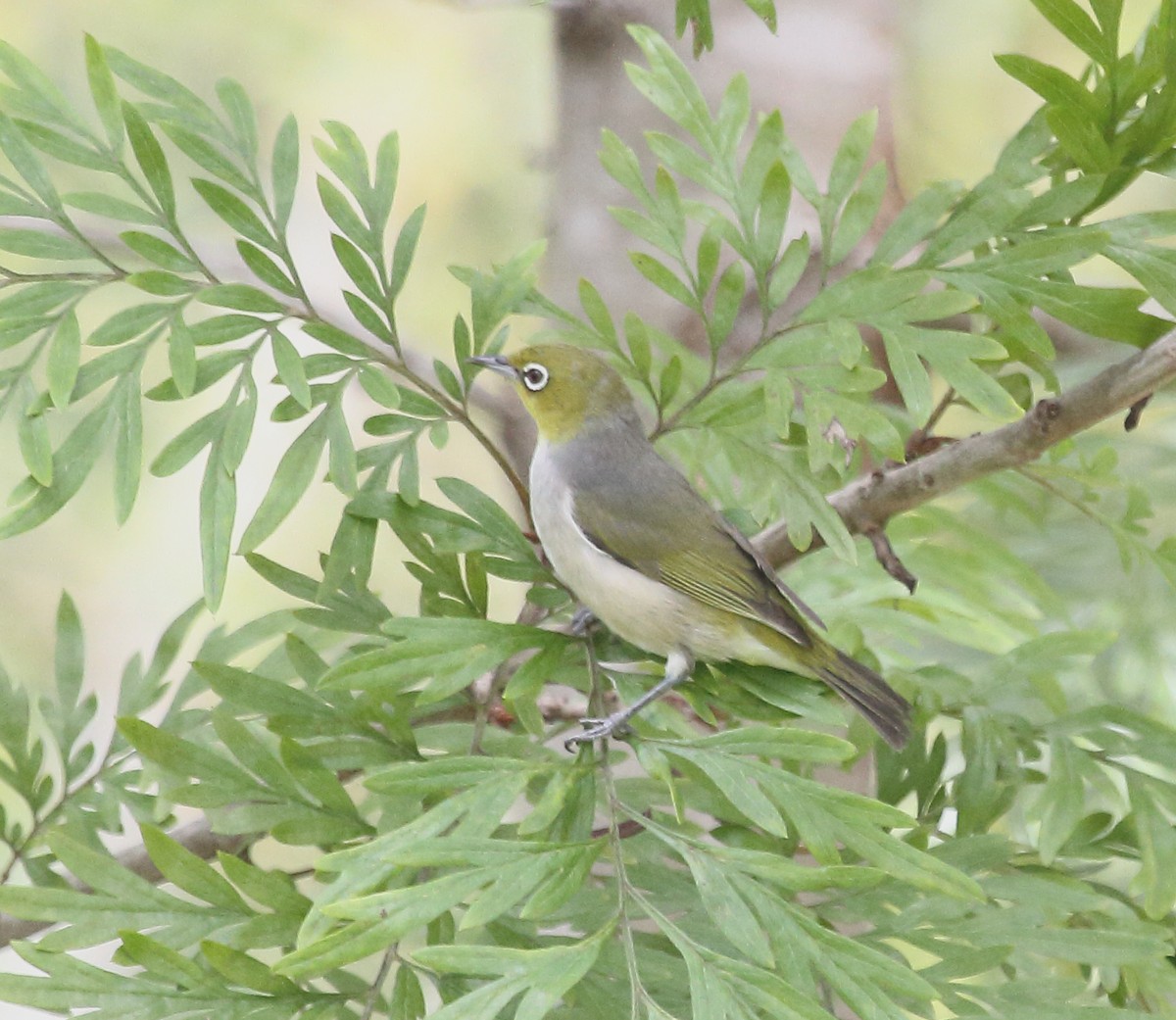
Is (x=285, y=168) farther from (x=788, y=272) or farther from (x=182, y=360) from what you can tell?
(x=788, y=272)

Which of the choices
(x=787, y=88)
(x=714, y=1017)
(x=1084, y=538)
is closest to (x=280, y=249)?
(x=714, y=1017)

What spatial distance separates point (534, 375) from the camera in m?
0.87

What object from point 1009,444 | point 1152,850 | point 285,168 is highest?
point 285,168

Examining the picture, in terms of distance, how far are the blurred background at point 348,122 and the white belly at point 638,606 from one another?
4.04ft

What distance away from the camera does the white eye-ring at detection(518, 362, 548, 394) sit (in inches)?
34.3

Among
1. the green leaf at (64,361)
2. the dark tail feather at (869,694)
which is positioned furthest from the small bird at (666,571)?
the green leaf at (64,361)

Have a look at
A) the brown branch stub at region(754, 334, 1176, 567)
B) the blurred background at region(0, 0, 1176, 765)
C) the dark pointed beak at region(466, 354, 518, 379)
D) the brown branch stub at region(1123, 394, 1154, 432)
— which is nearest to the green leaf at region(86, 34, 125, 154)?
the dark pointed beak at region(466, 354, 518, 379)

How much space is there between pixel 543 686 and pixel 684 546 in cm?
14

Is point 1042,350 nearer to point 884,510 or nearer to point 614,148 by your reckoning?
point 884,510

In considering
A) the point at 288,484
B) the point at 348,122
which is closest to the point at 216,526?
the point at 288,484

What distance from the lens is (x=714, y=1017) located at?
539 millimetres

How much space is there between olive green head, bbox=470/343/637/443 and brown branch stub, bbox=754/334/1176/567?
0.68 feet

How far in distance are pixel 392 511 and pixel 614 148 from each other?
0.24m

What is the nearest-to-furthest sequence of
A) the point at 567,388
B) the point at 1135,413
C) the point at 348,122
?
1. the point at 1135,413
2. the point at 567,388
3. the point at 348,122
